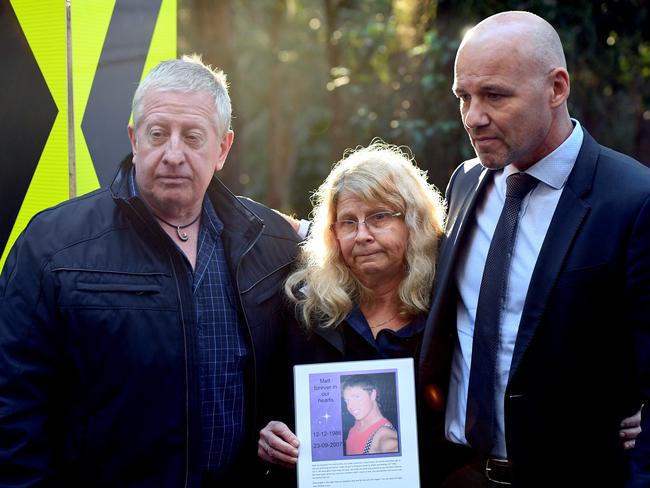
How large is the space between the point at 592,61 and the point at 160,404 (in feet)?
25.4

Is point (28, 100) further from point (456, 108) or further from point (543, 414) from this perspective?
point (456, 108)

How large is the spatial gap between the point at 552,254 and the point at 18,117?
7.73 feet

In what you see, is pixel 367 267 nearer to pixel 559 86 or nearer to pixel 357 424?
pixel 357 424

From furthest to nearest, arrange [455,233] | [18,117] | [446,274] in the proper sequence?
[18,117]
[455,233]
[446,274]

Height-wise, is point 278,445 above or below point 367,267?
below

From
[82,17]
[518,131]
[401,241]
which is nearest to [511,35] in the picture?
[518,131]

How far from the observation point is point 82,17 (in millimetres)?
3785

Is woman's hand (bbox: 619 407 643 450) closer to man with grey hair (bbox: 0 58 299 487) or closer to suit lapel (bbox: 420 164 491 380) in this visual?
suit lapel (bbox: 420 164 491 380)

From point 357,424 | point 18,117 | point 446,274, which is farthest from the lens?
point 18,117

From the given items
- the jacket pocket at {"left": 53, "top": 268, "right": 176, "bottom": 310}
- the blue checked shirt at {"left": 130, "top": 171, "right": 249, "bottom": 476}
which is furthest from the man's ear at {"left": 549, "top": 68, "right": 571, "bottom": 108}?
the jacket pocket at {"left": 53, "top": 268, "right": 176, "bottom": 310}

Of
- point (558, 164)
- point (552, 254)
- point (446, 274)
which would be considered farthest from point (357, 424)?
point (558, 164)

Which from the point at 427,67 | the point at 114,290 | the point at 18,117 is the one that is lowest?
the point at 114,290

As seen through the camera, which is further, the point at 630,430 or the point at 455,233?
the point at 455,233

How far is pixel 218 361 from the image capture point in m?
3.47
